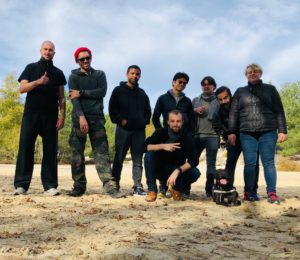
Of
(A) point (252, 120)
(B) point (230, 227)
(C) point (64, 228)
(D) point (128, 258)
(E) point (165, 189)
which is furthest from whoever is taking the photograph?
(E) point (165, 189)

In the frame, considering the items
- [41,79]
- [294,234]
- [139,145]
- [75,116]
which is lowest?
[294,234]

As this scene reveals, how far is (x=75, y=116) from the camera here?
569 cm

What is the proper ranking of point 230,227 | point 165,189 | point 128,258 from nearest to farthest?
point 128,258 < point 230,227 < point 165,189

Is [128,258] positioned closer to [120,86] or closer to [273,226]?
[273,226]

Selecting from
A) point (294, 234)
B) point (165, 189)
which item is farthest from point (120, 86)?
point (294, 234)

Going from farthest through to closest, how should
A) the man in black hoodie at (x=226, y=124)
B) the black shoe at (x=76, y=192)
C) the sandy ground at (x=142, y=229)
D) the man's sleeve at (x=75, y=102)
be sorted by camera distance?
1. the man in black hoodie at (x=226, y=124)
2. the black shoe at (x=76, y=192)
3. the man's sleeve at (x=75, y=102)
4. the sandy ground at (x=142, y=229)

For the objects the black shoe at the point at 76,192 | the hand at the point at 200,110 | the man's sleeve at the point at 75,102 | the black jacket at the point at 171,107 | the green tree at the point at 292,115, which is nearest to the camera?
the man's sleeve at the point at 75,102

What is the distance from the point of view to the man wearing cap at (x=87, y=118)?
5.67 m

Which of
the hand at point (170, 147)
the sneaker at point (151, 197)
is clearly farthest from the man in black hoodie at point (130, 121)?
the hand at point (170, 147)

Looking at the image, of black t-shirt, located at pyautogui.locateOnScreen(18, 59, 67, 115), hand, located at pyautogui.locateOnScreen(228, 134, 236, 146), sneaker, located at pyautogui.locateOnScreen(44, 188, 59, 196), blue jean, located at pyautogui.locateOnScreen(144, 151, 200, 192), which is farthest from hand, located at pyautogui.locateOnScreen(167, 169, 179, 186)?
black t-shirt, located at pyautogui.locateOnScreen(18, 59, 67, 115)

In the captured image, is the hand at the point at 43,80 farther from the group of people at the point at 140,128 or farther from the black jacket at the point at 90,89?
the black jacket at the point at 90,89

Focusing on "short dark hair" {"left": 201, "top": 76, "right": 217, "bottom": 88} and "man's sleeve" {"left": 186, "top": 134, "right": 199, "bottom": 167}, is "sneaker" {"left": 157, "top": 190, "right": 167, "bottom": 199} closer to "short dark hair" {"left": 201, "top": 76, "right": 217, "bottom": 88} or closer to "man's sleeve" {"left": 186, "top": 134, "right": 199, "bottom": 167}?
"man's sleeve" {"left": 186, "top": 134, "right": 199, "bottom": 167}

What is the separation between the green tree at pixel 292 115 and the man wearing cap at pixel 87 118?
1230 inches

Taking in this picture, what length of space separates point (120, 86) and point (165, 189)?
178 cm
